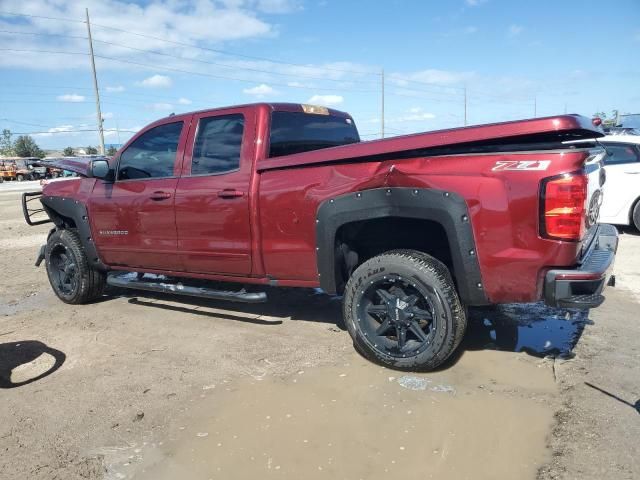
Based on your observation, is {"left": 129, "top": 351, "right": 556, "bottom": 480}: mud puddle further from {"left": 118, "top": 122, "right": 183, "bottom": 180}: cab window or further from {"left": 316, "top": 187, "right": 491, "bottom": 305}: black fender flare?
{"left": 118, "top": 122, "right": 183, "bottom": 180}: cab window

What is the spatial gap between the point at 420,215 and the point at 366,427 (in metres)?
1.34

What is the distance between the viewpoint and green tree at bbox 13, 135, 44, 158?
7906 cm

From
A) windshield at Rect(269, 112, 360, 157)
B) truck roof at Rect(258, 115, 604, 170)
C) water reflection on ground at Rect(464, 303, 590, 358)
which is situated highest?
windshield at Rect(269, 112, 360, 157)

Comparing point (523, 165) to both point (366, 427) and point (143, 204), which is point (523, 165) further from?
point (143, 204)

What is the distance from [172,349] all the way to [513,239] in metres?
2.80

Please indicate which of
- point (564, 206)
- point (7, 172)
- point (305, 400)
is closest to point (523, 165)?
point (564, 206)

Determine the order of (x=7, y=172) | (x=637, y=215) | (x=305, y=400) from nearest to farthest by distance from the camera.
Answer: (x=305, y=400) < (x=637, y=215) < (x=7, y=172)

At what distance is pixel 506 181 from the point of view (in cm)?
294

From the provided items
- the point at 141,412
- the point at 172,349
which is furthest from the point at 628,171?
Answer: the point at 141,412

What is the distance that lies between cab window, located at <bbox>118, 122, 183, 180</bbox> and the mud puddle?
2217 millimetres

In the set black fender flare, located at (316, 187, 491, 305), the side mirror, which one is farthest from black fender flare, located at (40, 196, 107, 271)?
black fender flare, located at (316, 187, 491, 305)

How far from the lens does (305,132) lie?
459 cm

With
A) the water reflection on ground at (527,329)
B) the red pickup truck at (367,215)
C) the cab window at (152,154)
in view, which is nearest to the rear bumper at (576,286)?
the red pickup truck at (367,215)

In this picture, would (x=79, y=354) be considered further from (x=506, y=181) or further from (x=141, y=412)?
(x=506, y=181)
